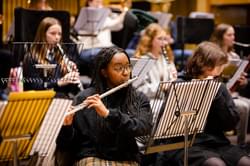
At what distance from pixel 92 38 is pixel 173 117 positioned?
8.40 ft

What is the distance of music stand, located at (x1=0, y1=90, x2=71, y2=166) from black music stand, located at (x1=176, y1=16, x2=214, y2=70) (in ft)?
11.9

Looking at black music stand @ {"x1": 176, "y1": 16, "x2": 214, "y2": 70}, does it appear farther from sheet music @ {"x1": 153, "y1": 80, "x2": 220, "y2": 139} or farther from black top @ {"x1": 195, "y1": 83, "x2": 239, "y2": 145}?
sheet music @ {"x1": 153, "y1": 80, "x2": 220, "y2": 139}

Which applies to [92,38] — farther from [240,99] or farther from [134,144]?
[134,144]

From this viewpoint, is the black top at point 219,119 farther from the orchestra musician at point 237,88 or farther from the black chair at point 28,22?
the black chair at point 28,22

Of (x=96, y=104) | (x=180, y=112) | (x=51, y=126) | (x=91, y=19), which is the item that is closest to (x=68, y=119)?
(x=96, y=104)

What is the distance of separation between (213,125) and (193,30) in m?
2.82

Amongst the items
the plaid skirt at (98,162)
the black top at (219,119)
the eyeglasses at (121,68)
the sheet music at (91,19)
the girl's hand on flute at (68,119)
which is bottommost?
the plaid skirt at (98,162)

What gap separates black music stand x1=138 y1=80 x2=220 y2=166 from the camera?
256 cm

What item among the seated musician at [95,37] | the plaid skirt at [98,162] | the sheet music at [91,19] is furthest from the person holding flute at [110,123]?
the sheet music at [91,19]

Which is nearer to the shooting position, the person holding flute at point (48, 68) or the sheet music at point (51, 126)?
the sheet music at point (51, 126)

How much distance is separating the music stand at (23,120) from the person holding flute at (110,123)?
14.2 inches

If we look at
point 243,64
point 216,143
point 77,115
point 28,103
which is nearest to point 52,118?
point 28,103

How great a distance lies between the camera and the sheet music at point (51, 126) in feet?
7.23

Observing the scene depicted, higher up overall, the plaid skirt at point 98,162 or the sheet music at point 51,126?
the sheet music at point 51,126
